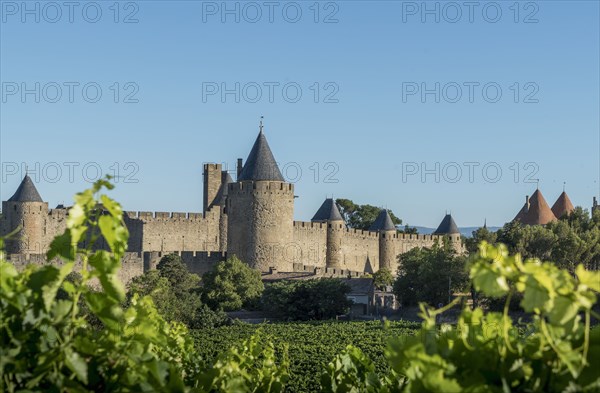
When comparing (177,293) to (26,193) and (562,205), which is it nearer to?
(26,193)

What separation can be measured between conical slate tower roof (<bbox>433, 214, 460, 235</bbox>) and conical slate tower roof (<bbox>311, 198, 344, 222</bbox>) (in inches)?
312

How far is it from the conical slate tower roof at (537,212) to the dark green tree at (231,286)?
21.3 metres

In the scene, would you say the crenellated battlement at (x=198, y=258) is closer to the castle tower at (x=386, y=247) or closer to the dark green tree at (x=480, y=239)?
the dark green tree at (x=480, y=239)

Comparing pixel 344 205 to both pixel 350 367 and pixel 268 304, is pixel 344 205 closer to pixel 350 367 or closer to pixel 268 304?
pixel 268 304

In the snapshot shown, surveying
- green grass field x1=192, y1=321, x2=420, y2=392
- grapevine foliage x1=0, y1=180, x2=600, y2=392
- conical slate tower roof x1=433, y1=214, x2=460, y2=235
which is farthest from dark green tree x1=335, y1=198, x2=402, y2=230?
grapevine foliage x1=0, y1=180, x2=600, y2=392

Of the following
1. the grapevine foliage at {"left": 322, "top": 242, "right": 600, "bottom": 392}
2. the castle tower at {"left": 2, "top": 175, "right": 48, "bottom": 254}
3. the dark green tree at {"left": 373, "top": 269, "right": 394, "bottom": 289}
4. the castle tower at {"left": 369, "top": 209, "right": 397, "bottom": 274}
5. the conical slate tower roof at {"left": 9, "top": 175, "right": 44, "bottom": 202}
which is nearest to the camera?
the grapevine foliage at {"left": 322, "top": 242, "right": 600, "bottom": 392}

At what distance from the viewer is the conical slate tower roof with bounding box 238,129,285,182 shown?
41.5m

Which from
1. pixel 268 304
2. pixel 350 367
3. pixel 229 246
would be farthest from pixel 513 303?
pixel 350 367

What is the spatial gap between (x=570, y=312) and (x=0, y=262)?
1.91m

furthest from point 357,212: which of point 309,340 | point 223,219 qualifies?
point 309,340

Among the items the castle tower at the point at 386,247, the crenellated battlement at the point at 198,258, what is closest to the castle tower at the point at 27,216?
the crenellated battlement at the point at 198,258

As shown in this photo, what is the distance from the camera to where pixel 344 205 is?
66875mm

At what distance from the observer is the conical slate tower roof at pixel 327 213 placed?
161 feet

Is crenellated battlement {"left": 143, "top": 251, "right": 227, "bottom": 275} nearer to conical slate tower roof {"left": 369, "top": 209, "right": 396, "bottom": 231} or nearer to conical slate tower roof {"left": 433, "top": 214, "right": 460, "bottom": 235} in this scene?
conical slate tower roof {"left": 369, "top": 209, "right": 396, "bottom": 231}
